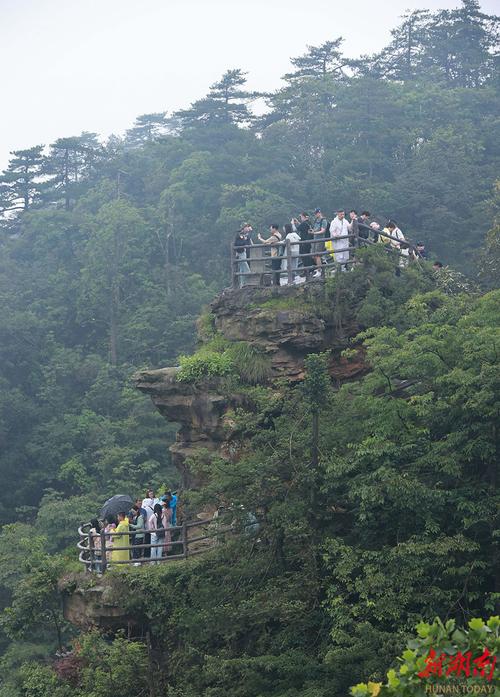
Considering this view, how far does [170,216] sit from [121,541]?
32.4m

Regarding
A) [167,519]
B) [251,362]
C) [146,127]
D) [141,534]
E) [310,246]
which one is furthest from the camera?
[146,127]

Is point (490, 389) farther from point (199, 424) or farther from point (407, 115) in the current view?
point (407, 115)

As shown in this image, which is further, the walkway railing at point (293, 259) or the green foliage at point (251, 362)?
the walkway railing at point (293, 259)

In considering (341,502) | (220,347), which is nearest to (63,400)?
(220,347)

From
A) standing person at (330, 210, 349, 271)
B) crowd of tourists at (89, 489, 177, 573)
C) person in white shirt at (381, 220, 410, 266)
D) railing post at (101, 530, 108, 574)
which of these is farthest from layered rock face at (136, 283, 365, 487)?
railing post at (101, 530, 108, 574)

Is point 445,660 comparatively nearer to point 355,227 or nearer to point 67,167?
point 355,227

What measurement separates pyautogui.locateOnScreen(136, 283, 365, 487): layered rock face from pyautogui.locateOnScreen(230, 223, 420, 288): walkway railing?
1.39 ft

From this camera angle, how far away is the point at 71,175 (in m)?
61.8

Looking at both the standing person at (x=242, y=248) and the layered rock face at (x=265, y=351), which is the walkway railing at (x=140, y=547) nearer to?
the layered rock face at (x=265, y=351)

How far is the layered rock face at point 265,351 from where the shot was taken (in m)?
20.0

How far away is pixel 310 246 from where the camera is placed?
69.9ft

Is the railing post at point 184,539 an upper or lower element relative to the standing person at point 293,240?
lower

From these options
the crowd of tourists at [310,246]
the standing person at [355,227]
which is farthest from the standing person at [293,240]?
the standing person at [355,227]

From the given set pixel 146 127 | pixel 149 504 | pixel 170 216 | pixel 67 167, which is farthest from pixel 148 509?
pixel 146 127
